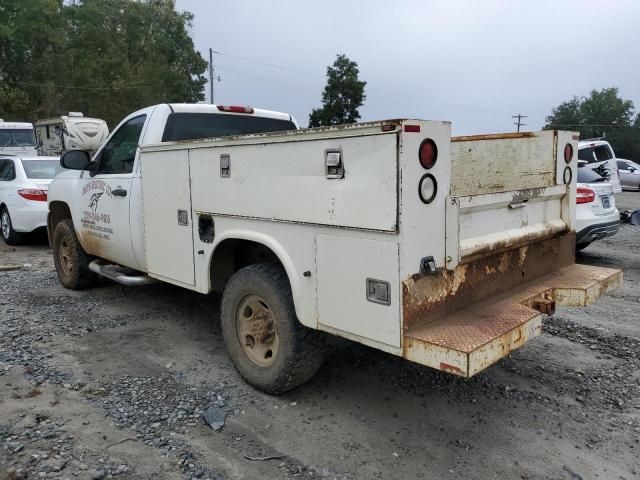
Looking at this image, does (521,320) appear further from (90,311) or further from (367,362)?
(90,311)

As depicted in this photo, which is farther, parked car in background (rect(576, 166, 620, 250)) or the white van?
the white van

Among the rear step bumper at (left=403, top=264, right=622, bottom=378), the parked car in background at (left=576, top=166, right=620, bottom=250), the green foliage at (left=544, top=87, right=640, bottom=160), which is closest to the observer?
the rear step bumper at (left=403, top=264, right=622, bottom=378)

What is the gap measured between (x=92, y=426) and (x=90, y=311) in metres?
2.73

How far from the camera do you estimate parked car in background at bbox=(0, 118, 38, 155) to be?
61.5 ft

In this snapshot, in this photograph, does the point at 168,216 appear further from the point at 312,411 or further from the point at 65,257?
the point at 65,257

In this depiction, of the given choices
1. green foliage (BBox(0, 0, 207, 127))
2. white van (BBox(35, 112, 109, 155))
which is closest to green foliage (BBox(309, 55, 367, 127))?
green foliage (BBox(0, 0, 207, 127))

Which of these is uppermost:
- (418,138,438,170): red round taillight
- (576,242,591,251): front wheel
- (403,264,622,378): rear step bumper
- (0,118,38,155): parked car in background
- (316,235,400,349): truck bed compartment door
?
(0,118,38,155): parked car in background

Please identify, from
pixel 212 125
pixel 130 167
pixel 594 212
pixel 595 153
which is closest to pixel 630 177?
pixel 595 153

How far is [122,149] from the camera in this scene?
5.46 metres

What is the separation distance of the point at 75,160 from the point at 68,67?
1670 inches

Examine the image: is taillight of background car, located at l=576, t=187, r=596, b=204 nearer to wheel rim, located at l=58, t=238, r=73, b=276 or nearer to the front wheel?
the front wheel

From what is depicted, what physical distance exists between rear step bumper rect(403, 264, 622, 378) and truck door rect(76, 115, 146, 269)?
126 inches

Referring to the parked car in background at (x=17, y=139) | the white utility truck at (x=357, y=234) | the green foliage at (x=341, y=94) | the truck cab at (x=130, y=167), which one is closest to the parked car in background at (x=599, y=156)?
the truck cab at (x=130, y=167)

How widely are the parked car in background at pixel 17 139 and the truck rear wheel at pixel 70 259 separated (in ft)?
45.4
